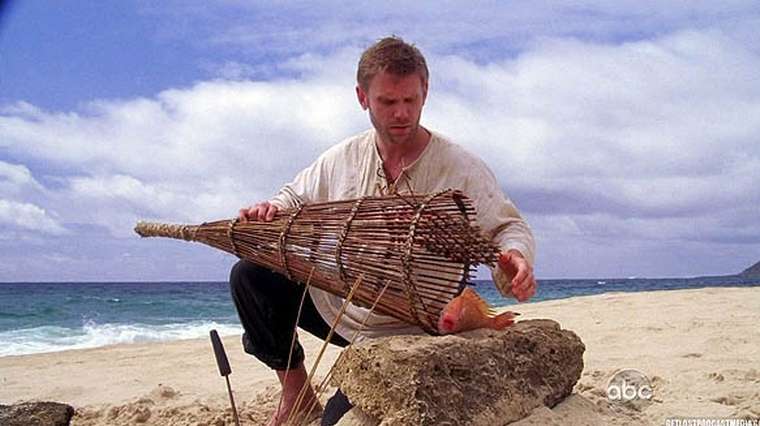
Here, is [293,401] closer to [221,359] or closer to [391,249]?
[221,359]

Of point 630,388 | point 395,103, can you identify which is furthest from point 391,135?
point 630,388

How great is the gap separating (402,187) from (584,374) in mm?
1552

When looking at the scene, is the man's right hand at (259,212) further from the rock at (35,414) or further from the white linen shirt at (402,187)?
the rock at (35,414)

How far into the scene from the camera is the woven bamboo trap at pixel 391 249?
2.43 m

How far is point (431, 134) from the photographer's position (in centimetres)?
297

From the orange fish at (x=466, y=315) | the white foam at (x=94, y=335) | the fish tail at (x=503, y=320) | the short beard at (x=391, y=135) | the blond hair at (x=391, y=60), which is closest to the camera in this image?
the orange fish at (x=466, y=315)

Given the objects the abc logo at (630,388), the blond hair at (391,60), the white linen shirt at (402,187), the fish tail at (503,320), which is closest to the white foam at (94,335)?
the white linen shirt at (402,187)

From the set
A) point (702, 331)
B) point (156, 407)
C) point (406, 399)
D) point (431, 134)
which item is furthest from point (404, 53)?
point (702, 331)

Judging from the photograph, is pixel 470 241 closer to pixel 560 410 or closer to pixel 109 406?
pixel 560 410

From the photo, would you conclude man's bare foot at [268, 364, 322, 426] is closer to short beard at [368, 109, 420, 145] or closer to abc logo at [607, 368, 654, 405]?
short beard at [368, 109, 420, 145]

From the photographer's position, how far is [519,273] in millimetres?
2463

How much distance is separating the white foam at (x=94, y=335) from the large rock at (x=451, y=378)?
31.0 ft

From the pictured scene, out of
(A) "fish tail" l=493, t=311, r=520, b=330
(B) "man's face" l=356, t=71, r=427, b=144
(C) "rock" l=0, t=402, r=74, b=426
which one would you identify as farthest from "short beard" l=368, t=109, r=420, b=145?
(C) "rock" l=0, t=402, r=74, b=426

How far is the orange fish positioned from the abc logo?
95 centimetres
